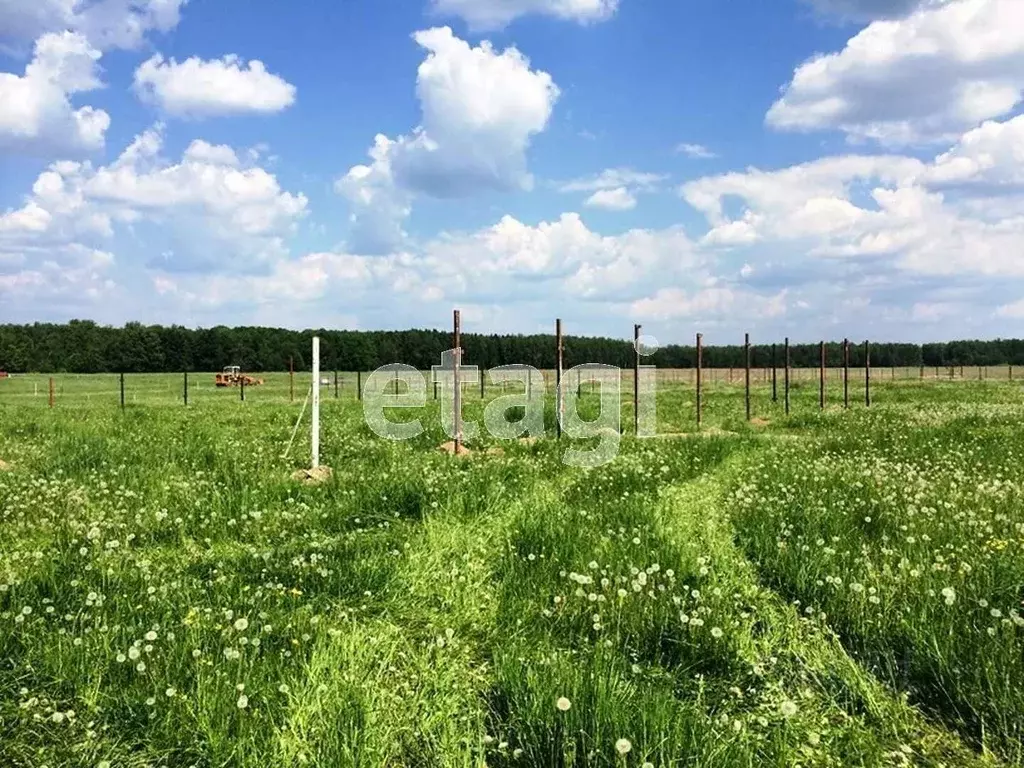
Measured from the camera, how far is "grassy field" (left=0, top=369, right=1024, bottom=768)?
379 cm

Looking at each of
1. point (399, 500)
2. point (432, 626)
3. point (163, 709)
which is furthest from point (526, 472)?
point (163, 709)

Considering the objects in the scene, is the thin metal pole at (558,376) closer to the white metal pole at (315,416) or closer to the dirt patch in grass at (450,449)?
the dirt patch in grass at (450,449)

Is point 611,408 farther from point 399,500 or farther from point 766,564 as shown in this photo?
point 766,564

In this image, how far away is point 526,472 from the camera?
37.5 ft

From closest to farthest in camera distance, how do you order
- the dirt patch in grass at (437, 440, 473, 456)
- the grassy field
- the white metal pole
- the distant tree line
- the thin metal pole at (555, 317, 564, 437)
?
the grassy field → the white metal pole → the dirt patch in grass at (437, 440, 473, 456) → the thin metal pole at (555, 317, 564, 437) → the distant tree line

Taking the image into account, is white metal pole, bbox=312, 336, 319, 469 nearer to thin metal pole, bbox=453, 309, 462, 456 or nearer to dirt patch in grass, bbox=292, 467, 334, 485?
dirt patch in grass, bbox=292, 467, 334, 485

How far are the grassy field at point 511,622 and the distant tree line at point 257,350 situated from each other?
87.6m

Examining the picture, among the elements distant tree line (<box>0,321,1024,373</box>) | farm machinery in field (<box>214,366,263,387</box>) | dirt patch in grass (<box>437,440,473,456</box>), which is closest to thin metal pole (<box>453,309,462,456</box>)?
dirt patch in grass (<box>437,440,473,456</box>)

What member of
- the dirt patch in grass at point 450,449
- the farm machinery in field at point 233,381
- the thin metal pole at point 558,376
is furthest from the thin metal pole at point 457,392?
the farm machinery in field at point 233,381

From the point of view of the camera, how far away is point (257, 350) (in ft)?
371

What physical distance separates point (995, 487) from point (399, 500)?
7488 millimetres

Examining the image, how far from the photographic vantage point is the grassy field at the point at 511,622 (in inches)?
149

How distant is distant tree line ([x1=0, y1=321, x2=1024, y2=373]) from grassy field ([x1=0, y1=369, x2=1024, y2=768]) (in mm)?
87599

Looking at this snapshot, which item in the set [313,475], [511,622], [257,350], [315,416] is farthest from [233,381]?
[511,622]
